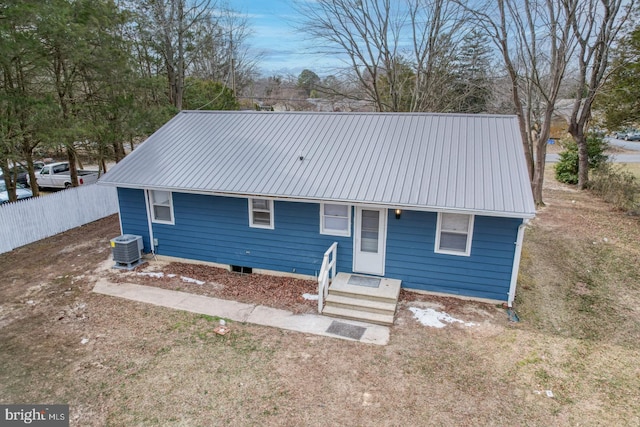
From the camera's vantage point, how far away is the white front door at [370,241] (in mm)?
8398

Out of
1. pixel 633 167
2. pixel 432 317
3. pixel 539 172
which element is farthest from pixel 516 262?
pixel 633 167

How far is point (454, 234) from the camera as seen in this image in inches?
316

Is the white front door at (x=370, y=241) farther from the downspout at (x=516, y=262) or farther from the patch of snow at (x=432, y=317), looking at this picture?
the downspout at (x=516, y=262)

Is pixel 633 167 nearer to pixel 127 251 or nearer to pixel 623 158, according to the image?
A: pixel 623 158

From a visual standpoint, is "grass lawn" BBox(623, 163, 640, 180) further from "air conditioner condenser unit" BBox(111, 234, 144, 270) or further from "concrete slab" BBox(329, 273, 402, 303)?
"air conditioner condenser unit" BBox(111, 234, 144, 270)

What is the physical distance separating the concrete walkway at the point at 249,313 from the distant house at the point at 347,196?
62.5 inches

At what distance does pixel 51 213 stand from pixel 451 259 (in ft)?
42.3

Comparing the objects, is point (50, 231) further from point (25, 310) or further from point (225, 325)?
point (225, 325)

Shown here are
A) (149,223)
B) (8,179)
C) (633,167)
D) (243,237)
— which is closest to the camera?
(243,237)

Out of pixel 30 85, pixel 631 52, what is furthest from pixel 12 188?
pixel 631 52

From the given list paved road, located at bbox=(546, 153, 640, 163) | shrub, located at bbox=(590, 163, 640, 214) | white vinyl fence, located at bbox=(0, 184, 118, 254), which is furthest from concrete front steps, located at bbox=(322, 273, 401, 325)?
paved road, located at bbox=(546, 153, 640, 163)

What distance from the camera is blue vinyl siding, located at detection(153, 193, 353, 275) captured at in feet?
29.1

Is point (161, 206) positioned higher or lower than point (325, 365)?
higher

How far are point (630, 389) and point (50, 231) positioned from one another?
15.7m
